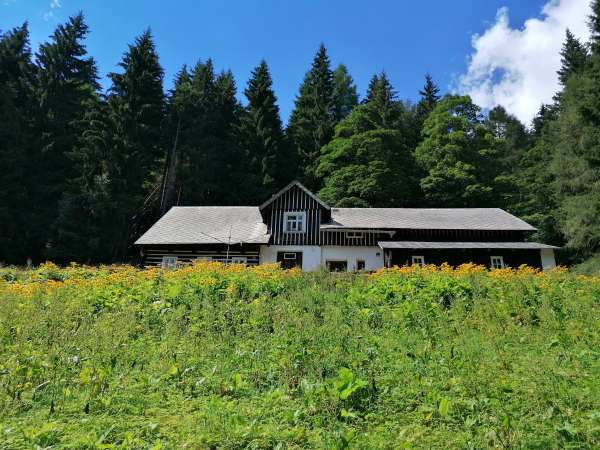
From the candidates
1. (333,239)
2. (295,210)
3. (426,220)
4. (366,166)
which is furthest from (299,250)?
(366,166)

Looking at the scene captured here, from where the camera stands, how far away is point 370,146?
37125 mm

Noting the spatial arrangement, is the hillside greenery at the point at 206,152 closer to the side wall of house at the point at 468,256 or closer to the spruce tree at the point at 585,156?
the spruce tree at the point at 585,156

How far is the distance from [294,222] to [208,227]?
6.15 meters

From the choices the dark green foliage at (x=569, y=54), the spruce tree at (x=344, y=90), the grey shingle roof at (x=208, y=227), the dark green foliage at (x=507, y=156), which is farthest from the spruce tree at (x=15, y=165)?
the dark green foliage at (x=569, y=54)

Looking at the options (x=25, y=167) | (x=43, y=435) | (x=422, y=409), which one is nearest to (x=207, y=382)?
(x=43, y=435)

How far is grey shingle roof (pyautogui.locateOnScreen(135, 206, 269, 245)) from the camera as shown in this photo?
2391 centimetres

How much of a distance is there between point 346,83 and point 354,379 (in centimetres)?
5057

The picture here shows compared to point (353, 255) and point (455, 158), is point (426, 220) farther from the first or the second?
point (455, 158)

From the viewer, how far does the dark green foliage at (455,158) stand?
3553 cm

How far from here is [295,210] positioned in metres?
25.7

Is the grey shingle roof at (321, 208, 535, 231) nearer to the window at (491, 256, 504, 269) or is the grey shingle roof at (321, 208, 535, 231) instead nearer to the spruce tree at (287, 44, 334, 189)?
the window at (491, 256, 504, 269)

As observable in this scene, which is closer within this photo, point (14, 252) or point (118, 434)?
point (118, 434)

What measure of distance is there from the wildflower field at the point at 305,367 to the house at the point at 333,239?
50.9 ft

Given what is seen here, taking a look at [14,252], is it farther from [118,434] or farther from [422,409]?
[422,409]
